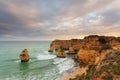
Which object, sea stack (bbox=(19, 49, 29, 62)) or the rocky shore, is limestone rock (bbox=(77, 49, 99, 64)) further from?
sea stack (bbox=(19, 49, 29, 62))

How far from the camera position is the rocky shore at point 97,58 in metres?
13.9

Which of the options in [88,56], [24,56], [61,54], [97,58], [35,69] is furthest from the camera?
[61,54]

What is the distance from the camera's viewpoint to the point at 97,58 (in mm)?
24719

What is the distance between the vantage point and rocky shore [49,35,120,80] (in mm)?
13933

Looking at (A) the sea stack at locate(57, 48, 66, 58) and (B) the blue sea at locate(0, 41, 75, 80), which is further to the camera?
(A) the sea stack at locate(57, 48, 66, 58)

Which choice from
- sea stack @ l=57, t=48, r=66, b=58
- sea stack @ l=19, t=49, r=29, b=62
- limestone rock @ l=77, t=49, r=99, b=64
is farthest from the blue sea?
sea stack @ l=57, t=48, r=66, b=58

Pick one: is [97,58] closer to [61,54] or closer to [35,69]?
[35,69]

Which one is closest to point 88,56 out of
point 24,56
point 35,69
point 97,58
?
point 35,69

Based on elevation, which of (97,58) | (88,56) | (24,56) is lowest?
(88,56)

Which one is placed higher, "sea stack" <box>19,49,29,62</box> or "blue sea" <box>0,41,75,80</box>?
"sea stack" <box>19,49,29,62</box>

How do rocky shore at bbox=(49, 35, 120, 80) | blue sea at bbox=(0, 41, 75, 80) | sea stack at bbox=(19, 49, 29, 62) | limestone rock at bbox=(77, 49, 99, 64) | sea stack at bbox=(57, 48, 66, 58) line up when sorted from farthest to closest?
sea stack at bbox=(57, 48, 66, 58) → sea stack at bbox=(19, 49, 29, 62) → limestone rock at bbox=(77, 49, 99, 64) → blue sea at bbox=(0, 41, 75, 80) → rocky shore at bbox=(49, 35, 120, 80)

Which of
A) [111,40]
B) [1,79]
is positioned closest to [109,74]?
[1,79]

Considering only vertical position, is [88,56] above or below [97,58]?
below

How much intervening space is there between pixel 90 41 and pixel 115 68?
3212cm
